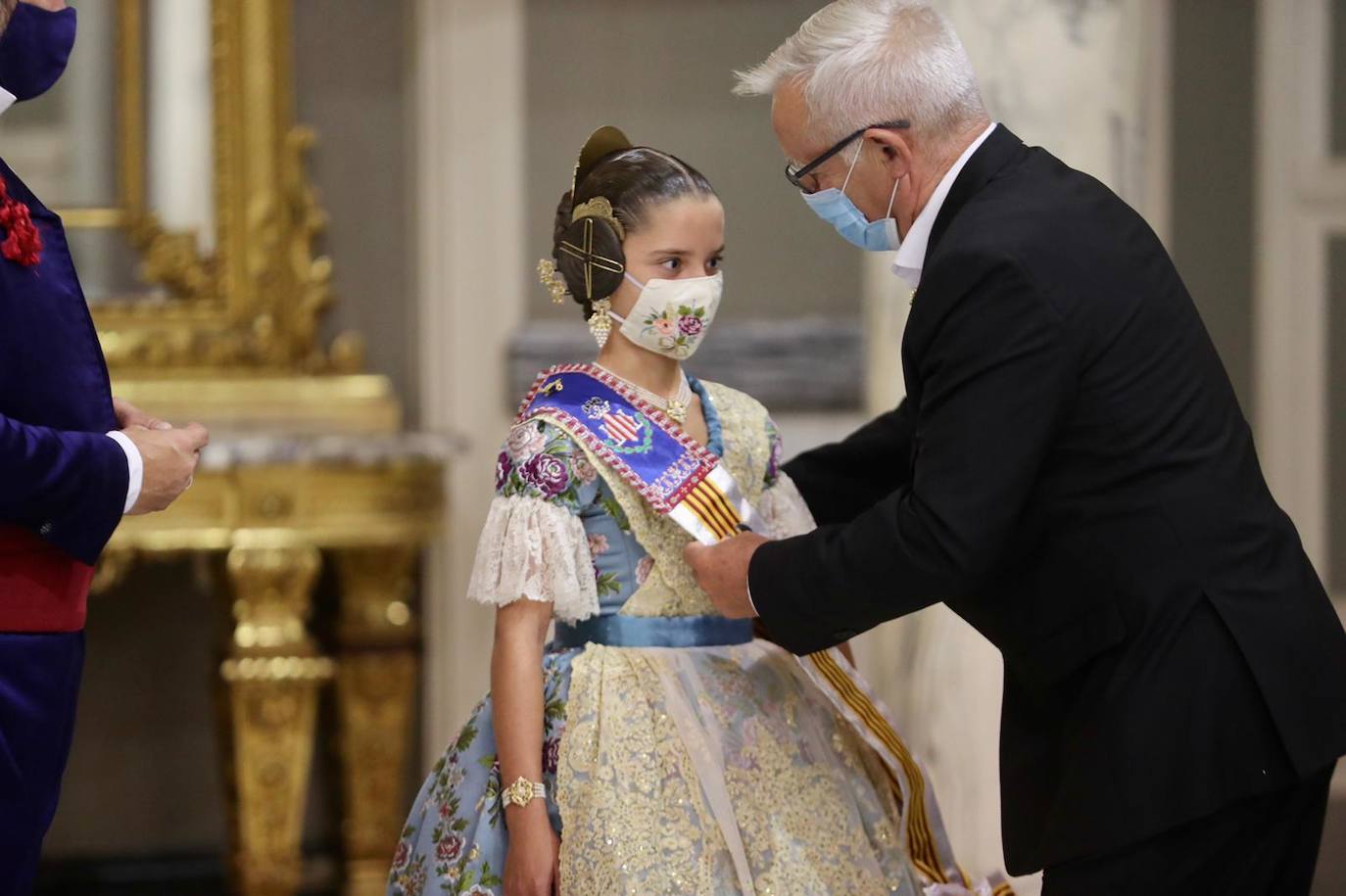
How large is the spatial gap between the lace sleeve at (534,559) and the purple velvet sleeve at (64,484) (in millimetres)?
428

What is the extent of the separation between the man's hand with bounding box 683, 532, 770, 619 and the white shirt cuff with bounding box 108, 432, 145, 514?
634 millimetres

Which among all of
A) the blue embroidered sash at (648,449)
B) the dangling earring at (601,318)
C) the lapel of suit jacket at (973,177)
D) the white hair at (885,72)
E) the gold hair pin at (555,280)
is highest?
the white hair at (885,72)

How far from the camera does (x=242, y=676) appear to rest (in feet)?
11.9

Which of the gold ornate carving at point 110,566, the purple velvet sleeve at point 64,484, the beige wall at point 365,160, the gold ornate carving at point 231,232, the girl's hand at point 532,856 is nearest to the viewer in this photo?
the purple velvet sleeve at point 64,484

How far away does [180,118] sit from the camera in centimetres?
402

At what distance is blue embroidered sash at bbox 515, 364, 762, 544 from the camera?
6.82 ft

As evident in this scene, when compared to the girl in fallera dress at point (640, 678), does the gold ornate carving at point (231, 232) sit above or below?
above

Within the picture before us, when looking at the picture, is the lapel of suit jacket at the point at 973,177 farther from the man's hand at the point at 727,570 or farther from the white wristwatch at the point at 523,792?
the white wristwatch at the point at 523,792

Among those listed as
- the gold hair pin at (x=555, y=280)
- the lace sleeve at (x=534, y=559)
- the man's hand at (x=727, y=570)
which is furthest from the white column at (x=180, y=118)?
the man's hand at (x=727, y=570)

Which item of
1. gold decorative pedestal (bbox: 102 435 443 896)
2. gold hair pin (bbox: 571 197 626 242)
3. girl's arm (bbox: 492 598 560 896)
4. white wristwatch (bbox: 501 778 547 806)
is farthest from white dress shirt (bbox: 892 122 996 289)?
gold decorative pedestal (bbox: 102 435 443 896)

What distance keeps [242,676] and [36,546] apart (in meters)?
1.85

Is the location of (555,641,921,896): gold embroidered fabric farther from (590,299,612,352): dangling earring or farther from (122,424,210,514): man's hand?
(122,424,210,514): man's hand

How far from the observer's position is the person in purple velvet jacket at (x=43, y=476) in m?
1.76

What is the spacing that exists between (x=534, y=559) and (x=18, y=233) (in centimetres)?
66
